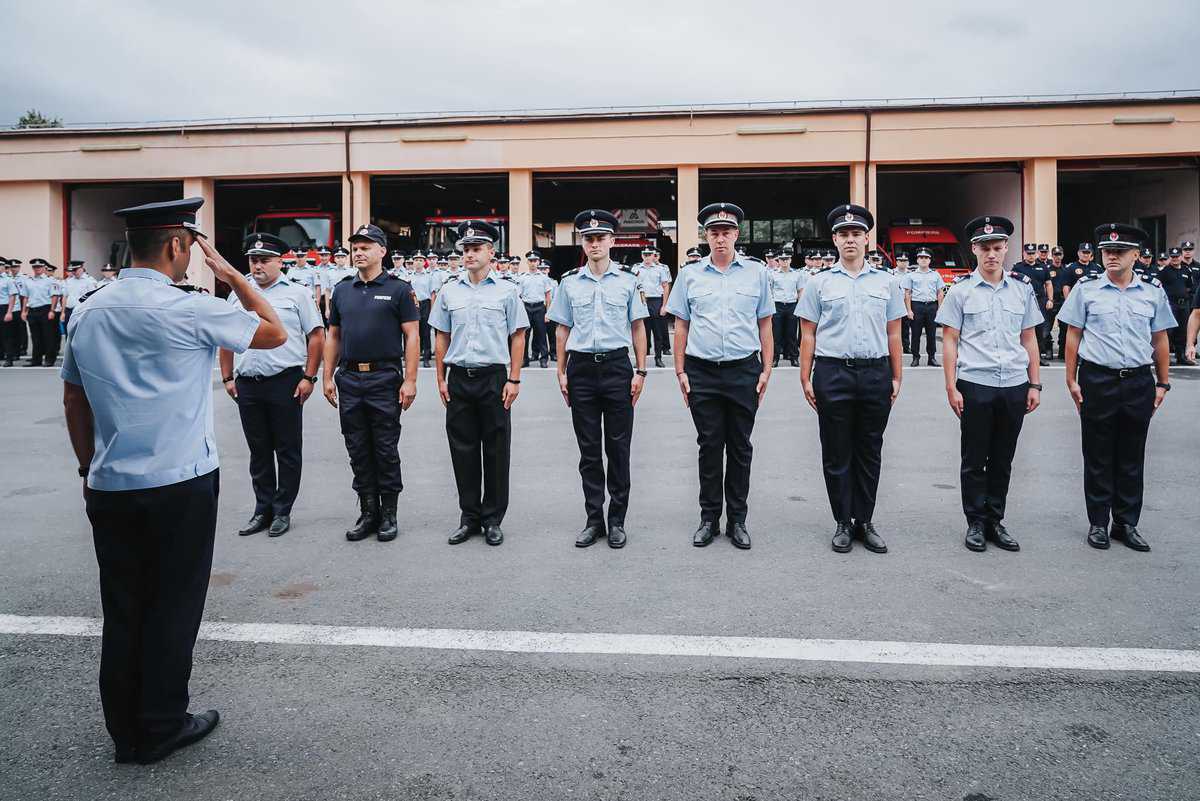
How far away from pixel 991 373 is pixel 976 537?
1.06 metres

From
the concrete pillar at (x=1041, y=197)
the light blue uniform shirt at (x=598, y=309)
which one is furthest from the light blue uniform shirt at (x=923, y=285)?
the light blue uniform shirt at (x=598, y=309)

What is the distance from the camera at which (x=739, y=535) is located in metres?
5.52

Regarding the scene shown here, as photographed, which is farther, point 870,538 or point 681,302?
point 681,302

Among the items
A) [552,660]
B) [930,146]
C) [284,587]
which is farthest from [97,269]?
[552,660]

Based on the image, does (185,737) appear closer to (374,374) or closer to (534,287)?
(374,374)

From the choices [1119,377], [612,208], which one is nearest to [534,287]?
[1119,377]

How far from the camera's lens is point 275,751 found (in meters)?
3.00

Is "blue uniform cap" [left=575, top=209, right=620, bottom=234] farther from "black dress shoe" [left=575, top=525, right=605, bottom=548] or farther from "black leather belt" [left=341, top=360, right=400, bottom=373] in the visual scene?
"black dress shoe" [left=575, top=525, right=605, bottom=548]

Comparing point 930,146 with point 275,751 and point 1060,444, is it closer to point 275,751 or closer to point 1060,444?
point 1060,444

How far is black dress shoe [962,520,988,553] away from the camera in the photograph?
17.5ft

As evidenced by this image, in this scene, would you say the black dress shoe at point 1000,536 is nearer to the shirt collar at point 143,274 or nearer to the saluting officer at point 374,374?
the saluting officer at point 374,374

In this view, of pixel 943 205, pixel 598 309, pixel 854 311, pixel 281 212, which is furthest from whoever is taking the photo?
pixel 943 205

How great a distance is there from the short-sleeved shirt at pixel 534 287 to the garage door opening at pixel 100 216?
14.6 metres

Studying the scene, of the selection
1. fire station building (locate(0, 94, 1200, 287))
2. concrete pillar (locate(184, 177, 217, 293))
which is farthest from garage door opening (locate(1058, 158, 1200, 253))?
concrete pillar (locate(184, 177, 217, 293))
